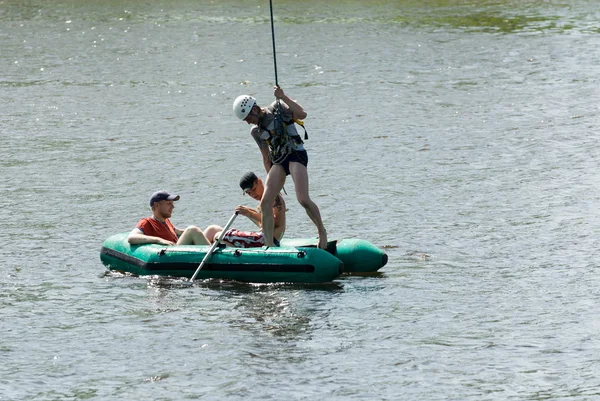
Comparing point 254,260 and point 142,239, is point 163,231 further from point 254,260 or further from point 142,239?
point 254,260

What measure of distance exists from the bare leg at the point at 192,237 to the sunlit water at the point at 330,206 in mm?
611

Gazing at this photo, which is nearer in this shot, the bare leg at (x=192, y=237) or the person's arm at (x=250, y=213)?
the person's arm at (x=250, y=213)

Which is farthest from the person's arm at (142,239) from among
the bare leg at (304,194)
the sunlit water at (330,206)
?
the bare leg at (304,194)

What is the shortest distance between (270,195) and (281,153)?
0.51m

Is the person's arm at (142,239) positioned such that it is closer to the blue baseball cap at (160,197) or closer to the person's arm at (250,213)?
the blue baseball cap at (160,197)

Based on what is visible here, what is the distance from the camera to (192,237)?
518 inches

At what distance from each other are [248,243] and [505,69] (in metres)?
18.6

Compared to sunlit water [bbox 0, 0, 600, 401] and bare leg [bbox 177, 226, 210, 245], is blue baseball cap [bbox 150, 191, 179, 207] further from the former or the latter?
sunlit water [bbox 0, 0, 600, 401]

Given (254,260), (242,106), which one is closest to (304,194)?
(254,260)

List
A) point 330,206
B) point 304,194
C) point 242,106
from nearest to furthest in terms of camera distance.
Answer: point 242,106 < point 304,194 < point 330,206

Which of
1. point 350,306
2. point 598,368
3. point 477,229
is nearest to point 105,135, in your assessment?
point 477,229

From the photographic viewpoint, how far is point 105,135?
22844mm

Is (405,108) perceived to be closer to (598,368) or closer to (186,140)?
(186,140)

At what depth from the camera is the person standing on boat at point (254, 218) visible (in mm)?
12875
